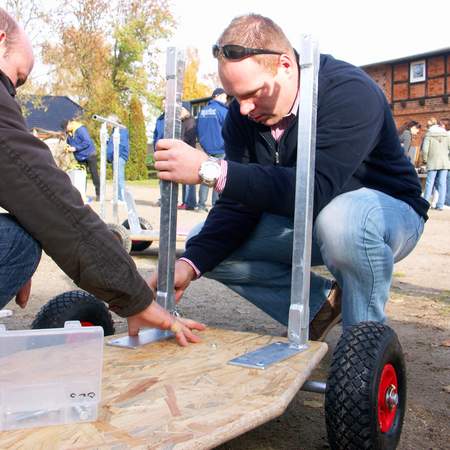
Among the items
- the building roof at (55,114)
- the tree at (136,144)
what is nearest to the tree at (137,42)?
the tree at (136,144)

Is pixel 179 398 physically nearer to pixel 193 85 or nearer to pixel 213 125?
pixel 213 125

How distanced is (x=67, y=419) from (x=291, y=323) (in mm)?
906

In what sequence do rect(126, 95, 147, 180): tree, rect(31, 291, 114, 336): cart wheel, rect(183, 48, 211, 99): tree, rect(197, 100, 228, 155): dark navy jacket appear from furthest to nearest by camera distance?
rect(183, 48, 211, 99): tree, rect(126, 95, 147, 180): tree, rect(197, 100, 228, 155): dark navy jacket, rect(31, 291, 114, 336): cart wheel

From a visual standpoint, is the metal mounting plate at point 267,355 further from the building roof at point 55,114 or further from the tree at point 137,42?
the building roof at point 55,114

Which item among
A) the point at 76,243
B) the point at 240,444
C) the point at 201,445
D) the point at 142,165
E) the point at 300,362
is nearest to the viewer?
the point at 201,445

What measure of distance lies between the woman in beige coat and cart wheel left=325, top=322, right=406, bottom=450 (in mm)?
11400

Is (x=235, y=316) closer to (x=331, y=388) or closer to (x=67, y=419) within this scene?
(x=331, y=388)

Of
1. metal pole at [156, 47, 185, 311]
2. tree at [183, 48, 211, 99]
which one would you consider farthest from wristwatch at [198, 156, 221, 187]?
tree at [183, 48, 211, 99]

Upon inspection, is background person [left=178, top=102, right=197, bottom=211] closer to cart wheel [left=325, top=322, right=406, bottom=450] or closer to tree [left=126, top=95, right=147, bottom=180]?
cart wheel [left=325, top=322, right=406, bottom=450]

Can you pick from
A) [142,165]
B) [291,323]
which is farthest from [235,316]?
[142,165]

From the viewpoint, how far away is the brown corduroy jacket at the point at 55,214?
61.1 inches

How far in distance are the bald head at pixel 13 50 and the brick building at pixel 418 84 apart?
2983cm

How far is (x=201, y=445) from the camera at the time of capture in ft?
4.64

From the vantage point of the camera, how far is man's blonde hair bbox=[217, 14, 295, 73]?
7.69 feet
